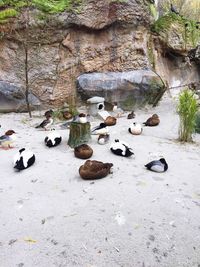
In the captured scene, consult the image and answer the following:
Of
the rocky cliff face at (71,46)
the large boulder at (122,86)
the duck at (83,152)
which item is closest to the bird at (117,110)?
the large boulder at (122,86)

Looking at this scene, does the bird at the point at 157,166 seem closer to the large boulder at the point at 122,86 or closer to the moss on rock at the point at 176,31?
the large boulder at the point at 122,86

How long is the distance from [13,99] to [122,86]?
103 inches

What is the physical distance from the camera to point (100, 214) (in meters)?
2.62

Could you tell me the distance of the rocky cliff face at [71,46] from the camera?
700cm

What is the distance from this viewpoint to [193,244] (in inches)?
90.6

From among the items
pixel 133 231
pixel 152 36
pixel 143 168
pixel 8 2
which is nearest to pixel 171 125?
pixel 143 168

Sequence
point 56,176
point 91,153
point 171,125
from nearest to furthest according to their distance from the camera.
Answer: point 56,176 < point 91,153 < point 171,125

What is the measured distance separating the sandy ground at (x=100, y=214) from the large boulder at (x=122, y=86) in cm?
324

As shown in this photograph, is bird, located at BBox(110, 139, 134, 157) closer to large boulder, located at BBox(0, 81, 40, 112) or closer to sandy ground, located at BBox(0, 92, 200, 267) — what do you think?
sandy ground, located at BBox(0, 92, 200, 267)

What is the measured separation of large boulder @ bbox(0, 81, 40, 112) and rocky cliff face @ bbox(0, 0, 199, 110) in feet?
0.08

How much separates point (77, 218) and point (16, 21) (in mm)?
5705

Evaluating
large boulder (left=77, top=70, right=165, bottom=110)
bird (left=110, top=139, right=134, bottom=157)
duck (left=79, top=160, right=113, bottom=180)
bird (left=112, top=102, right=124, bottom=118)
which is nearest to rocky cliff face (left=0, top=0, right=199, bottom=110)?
large boulder (left=77, top=70, right=165, bottom=110)

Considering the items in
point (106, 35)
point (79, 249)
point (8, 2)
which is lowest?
point (79, 249)

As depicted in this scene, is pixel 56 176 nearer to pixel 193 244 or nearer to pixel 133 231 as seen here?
pixel 133 231
